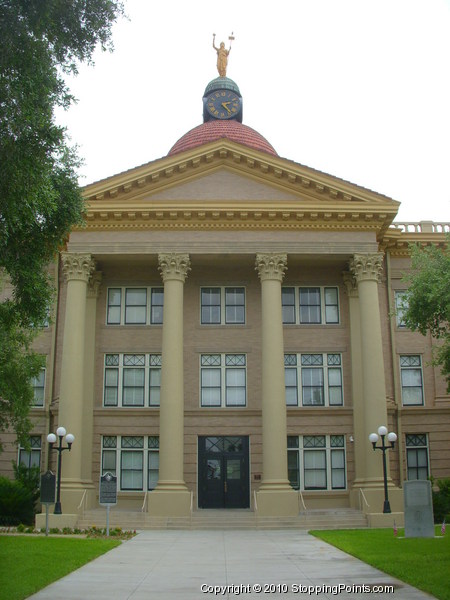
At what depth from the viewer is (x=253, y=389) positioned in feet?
110

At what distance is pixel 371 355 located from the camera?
30984mm

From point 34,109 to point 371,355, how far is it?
20.8 metres

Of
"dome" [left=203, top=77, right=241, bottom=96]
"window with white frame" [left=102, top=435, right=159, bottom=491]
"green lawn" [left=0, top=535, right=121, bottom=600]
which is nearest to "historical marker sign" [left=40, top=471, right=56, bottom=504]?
"green lawn" [left=0, top=535, right=121, bottom=600]

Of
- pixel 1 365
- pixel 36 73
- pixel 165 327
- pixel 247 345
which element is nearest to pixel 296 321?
pixel 247 345

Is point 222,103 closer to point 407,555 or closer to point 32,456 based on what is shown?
point 32,456

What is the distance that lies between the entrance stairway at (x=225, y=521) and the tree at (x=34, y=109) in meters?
14.4

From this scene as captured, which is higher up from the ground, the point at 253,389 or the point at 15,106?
the point at 15,106

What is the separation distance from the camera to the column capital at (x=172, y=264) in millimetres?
32000

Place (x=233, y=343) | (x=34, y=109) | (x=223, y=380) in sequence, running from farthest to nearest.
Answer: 1. (x=233, y=343)
2. (x=223, y=380)
3. (x=34, y=109)

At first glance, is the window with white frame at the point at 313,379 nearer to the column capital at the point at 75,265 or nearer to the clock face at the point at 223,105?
the column capital at the point at 75,265

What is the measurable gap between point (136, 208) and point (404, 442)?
16.3m

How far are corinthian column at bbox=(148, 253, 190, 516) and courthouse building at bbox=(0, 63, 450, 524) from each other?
0.08m

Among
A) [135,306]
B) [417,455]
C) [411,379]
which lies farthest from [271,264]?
[417,455]

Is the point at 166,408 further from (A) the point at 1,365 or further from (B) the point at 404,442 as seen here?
(B) the point at 404,442
